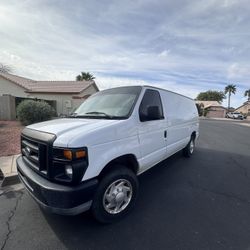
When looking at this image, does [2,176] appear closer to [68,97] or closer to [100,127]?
[100,127]

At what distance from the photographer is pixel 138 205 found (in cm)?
320

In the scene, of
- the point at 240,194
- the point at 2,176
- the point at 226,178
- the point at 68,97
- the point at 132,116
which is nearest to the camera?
the point at 132,116

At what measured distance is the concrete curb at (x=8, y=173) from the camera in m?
3.93

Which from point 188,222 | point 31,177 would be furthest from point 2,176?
point 188,222

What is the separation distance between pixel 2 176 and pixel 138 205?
10.9ft

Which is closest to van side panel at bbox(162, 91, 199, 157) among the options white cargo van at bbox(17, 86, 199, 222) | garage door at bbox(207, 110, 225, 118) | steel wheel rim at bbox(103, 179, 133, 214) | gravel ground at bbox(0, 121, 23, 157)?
white cargo van at bbox(17, 86, 199, 222)

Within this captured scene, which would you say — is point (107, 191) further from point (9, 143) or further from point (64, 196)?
point (9, 143)

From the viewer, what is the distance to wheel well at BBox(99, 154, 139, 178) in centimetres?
267

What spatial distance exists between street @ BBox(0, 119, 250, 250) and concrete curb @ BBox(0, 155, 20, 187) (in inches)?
18.3

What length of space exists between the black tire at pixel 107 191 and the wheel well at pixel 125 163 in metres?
0.06

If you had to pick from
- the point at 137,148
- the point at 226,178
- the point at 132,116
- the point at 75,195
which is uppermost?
the point at 132,116

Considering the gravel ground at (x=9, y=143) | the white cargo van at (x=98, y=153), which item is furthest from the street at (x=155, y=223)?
the gravel ground at (x=9, y=143)

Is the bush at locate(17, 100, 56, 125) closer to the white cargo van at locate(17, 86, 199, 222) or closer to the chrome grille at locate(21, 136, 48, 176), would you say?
the white cargo van at locate(17, 86, 199, 222)

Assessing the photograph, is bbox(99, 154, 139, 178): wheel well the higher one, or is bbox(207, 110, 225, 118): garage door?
bbox(99, 154, 139, 178): wheel well
